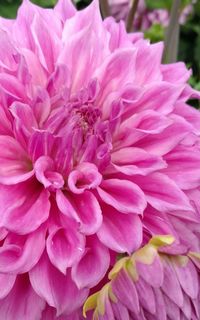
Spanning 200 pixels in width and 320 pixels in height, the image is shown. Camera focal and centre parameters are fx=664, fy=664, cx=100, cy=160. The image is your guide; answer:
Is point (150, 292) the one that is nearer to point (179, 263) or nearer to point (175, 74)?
point (179, 263)

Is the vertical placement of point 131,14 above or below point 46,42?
below

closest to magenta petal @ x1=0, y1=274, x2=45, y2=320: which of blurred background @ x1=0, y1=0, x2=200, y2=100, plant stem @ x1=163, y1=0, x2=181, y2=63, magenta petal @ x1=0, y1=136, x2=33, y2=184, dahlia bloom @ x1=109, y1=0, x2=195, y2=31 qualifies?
A: magenta petal @ x1=0, y1=136, x2=33, y2=184

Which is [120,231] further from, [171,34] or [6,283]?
[171,34]

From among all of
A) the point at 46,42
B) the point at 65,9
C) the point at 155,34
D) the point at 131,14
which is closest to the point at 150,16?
the point at 155,34

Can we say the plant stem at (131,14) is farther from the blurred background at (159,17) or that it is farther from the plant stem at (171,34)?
the blurred background at (159,17)

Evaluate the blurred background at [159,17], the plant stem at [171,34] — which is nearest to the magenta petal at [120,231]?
the plant stem at [171,34]

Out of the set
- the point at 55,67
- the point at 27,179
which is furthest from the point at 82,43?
the point at 27,179

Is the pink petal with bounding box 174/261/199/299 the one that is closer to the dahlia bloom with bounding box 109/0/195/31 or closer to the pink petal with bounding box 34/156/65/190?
the pink petal with bounding box 34/156/65/190
